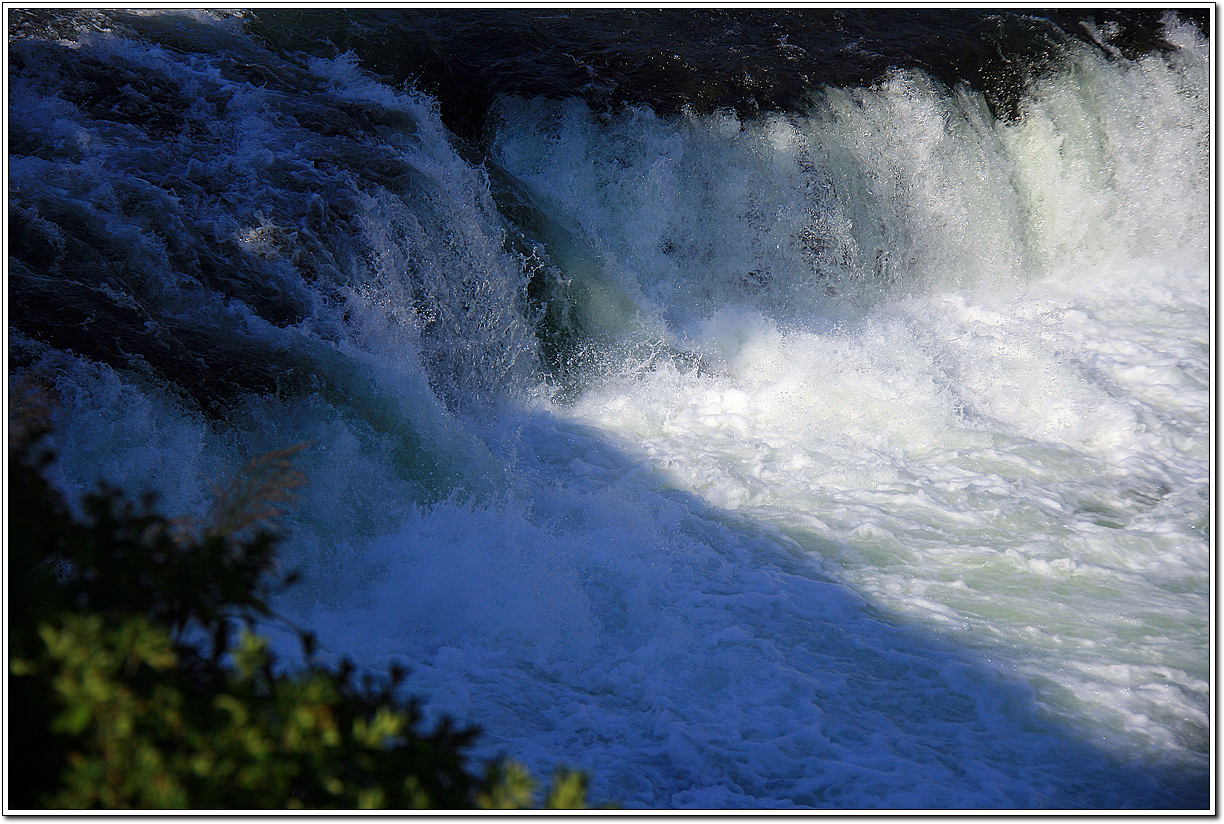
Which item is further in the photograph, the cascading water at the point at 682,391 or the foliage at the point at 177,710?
the cascading water at the point at 682,391

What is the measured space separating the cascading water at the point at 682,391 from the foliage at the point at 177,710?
2.20m

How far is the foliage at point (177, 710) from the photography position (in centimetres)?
126

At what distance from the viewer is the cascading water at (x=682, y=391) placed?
402 centimetres

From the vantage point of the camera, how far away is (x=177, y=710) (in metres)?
1.34

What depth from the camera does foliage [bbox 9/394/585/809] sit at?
4.12ft

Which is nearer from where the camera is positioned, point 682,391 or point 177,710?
point 177,710

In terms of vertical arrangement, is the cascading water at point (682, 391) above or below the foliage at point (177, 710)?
above

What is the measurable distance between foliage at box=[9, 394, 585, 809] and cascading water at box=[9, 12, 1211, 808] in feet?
7.21

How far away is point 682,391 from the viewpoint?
766cm

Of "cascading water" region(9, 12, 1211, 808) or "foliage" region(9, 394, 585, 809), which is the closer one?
"foliage" region(9, 394, 585, 809)

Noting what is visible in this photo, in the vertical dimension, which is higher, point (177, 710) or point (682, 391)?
point (682, 391)

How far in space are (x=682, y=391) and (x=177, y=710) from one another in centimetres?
651

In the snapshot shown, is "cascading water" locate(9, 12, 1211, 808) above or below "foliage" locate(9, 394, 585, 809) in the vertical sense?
above

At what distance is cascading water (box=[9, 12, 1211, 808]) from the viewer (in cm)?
402
